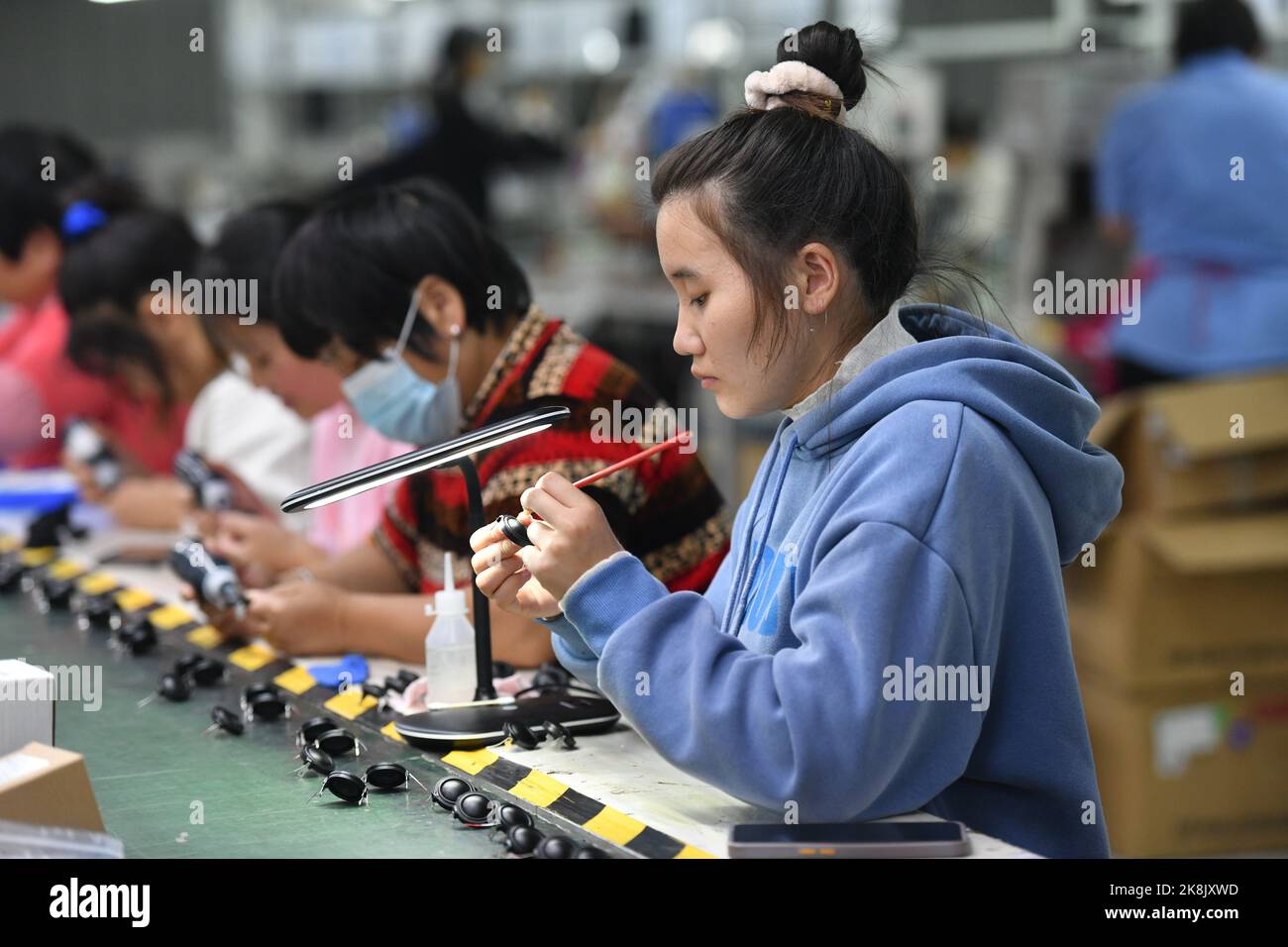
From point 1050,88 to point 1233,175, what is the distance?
0.63m

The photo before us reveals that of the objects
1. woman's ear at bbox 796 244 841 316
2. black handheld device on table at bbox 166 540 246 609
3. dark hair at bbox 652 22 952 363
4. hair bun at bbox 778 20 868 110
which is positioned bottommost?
black handheld device on table at bbox 166 540 246 609

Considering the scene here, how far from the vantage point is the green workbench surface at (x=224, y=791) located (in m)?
1.38

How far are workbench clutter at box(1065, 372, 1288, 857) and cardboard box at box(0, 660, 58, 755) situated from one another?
2.22 meters

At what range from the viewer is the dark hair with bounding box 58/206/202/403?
2980 mm

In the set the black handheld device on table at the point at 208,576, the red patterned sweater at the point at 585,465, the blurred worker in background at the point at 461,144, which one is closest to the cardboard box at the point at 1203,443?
the red patterned sweater at the point at 585,465

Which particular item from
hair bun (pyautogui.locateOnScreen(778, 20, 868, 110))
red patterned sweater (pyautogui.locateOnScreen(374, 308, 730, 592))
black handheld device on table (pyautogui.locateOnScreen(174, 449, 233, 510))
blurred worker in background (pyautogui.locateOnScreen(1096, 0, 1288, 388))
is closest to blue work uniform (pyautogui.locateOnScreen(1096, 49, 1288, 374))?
blurred worker in background (pyautogui.locateOnScreen(1096, 0, 1288, 388))

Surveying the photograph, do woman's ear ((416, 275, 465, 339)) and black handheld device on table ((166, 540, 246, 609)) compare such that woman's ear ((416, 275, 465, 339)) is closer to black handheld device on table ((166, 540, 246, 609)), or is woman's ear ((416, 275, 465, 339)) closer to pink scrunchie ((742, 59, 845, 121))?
black handheld device on table ((166, 540, 246, 609))

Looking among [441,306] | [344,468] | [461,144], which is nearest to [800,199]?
[441,306]

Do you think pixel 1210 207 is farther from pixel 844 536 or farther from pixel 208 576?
pixel 844 536

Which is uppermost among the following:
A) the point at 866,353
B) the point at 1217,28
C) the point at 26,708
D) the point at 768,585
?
the point at 1217,28

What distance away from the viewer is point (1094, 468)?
4.64 ft

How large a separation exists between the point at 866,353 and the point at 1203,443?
1902 mm

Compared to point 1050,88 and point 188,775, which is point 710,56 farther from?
point 188,775

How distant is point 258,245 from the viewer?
7.88 feet
